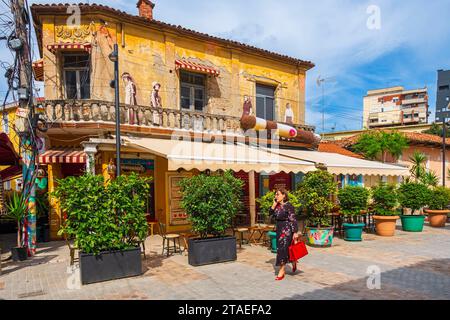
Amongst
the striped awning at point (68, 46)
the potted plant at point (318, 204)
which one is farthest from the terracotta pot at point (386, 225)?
the striped awning at point (68, 46)

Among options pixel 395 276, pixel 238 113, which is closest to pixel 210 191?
pixel 395 276

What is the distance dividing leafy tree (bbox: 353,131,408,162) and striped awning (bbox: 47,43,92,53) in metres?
15.5

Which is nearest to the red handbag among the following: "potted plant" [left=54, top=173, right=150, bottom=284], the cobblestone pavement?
the cobblestone pavement

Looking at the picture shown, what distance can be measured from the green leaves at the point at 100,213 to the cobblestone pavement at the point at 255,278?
0.78 m

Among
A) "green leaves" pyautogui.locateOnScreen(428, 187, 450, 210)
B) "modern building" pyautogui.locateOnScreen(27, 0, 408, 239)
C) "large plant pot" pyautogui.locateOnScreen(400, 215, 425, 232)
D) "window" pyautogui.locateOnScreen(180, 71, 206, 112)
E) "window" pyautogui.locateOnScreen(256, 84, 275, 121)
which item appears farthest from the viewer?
"window" pyautogui.locateOnScreen(256, 84, 275, 121)

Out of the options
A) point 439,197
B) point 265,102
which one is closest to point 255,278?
point 439,197

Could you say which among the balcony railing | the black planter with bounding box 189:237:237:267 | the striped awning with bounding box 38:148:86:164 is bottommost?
the black planter with bounding box 189:237:237:267

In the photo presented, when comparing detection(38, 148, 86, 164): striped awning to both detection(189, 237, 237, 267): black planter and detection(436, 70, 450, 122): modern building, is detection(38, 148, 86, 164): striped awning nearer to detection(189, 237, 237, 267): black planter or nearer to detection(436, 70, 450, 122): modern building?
detection(189, 237, 237, 267): black planter

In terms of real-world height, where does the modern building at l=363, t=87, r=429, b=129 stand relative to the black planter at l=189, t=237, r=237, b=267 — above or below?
above

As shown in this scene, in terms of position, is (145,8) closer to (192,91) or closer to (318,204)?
(192,91)

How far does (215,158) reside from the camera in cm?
862

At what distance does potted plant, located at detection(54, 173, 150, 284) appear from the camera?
5844mm

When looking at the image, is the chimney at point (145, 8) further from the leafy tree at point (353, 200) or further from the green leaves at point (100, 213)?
the leafy tree at point (353, 200)

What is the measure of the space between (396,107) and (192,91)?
234 feet
